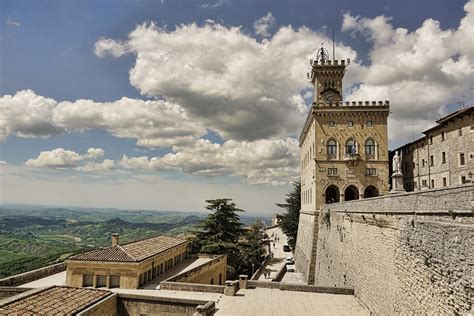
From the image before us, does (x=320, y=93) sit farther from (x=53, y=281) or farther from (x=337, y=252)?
(x=53, y=281)

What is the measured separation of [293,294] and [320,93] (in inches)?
1009

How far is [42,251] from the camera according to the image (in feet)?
393

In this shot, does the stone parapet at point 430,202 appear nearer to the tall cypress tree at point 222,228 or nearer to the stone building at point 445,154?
the stone building at point 445,154

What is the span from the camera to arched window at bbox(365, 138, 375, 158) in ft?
109

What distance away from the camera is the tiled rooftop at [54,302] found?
13.4 metres

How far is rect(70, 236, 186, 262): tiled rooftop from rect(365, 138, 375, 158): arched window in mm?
20105

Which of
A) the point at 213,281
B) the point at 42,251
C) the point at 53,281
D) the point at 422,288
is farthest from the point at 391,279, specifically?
the point at 42,251

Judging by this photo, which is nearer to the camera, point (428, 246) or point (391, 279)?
point (428, 246)

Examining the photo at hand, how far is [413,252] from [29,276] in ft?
73.4

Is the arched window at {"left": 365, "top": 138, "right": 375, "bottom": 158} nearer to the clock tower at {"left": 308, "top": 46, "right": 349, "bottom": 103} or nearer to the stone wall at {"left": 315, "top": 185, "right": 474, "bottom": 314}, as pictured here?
the clock tower at {"left": 308, "top": 46, "right": 349, "bottom": 103}

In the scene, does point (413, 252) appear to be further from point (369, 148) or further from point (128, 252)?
point (369, 148)

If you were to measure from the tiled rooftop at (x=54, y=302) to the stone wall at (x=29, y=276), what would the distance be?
6.65 m

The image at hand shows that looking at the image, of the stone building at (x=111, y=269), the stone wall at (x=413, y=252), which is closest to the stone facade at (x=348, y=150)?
the stone wall at (x=413, y=252)

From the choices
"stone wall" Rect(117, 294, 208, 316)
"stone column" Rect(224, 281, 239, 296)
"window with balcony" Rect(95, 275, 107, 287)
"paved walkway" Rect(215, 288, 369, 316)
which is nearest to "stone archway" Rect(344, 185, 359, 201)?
"paved walkway" Rect(215, 288, 369, 316)
